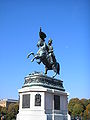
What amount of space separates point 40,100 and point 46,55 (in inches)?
203

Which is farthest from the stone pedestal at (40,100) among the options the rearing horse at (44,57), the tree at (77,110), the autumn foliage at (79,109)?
the tree at (77,110)

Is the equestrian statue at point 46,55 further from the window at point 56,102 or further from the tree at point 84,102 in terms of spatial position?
the tree at point 84,102

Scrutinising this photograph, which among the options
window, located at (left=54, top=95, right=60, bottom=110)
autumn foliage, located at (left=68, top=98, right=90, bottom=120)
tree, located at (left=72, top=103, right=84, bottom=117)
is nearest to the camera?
window, located at (left=54, top=95, right=60, bottom=110)

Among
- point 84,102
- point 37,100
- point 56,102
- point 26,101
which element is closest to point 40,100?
point 37,100

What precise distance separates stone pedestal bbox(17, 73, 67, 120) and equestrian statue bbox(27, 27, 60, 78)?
5.05 feet

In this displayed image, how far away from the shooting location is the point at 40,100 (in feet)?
68.4

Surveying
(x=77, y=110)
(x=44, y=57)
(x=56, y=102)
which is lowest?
(x=77, y=110)

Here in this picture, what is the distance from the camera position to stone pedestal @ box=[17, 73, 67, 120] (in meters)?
20.5

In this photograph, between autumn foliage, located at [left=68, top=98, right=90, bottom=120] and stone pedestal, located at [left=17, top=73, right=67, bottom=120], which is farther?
autumn foliage, located at [left=68, top=98, right=90, bottom=120]

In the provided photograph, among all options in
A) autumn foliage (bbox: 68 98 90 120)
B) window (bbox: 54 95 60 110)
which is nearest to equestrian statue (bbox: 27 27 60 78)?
window (bbox: 54 95 60 110)

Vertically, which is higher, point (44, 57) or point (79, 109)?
point (44, 57)

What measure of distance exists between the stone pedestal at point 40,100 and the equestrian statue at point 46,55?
1.54 meters

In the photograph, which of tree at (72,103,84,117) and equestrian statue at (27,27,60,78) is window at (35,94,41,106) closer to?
equestrian statue at (27,27,60,78)

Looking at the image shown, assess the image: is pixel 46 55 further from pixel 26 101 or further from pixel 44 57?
pixel 26 101
